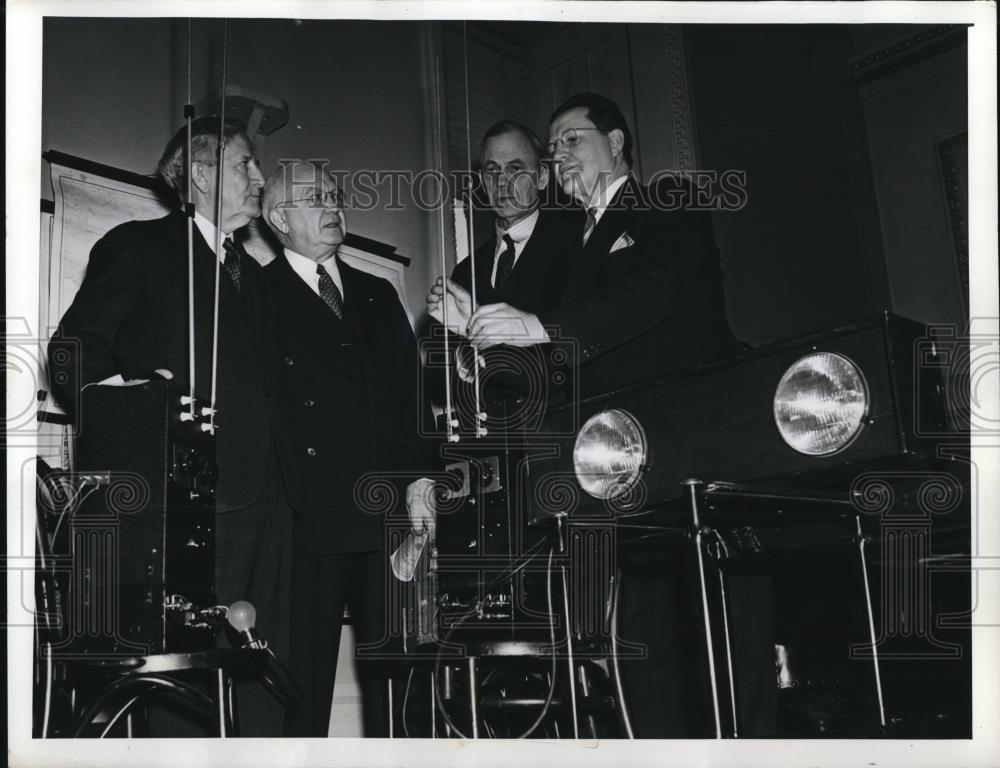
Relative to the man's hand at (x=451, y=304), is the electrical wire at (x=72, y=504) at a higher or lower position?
lower

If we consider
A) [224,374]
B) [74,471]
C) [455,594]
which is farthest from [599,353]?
[74,471]

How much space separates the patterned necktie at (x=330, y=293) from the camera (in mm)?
2572

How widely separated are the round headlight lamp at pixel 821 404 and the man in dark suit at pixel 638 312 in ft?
1.94

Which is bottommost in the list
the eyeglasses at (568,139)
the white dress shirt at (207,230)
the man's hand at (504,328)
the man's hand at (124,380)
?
the man's hand at (124,380)

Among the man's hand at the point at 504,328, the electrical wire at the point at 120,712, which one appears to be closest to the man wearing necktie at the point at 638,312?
the man's hand at the point at 504,328

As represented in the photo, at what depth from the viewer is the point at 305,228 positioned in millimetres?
2588

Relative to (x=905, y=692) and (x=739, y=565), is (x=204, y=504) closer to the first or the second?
(x=739, y=565)

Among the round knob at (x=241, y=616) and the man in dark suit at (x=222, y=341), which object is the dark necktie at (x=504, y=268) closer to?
the man in dark suit at (x=222, y=341)

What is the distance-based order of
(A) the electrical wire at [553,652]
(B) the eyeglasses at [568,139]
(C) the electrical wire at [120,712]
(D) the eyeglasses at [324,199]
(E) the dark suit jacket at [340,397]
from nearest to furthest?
(C) the electrical wire at [120,712], (A) the electrical wire at [553,652], (E) the dark suit jacket at [340,397], (D) the eyeglasses at [324,199], (B) the eyeglasses at [568,139]

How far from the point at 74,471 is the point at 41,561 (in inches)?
7.3

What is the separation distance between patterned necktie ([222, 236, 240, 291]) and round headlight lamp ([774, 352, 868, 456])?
1.21m

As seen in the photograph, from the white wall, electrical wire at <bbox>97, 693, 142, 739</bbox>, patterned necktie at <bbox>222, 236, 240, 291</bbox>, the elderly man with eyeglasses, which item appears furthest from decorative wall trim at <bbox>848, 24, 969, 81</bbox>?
electrical wire at <bbox>97, 693, 142, 739</bbox>

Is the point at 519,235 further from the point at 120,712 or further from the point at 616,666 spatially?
the point at 120,712

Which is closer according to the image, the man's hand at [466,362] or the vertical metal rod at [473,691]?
the vertical metal rod at [473,691]
